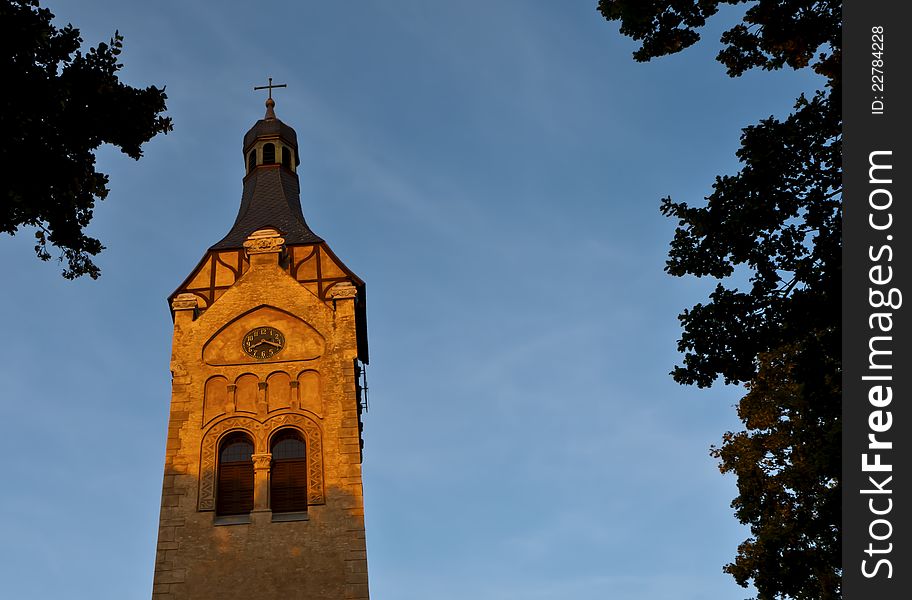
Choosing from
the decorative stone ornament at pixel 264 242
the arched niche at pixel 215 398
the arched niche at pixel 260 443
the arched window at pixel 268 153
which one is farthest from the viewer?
the arched window at pixel 268 153

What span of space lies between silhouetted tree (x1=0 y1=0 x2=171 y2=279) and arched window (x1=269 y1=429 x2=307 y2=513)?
15628 millimetres

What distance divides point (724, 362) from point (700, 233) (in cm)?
191

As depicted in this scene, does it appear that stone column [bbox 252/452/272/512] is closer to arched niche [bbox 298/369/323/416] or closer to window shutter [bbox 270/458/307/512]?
window shutter [bbox 270/458/307/512]

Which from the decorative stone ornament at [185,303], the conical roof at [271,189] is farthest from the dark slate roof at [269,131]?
the decorative stone ornament at [185,303]

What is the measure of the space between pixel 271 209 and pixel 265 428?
10.4 metres

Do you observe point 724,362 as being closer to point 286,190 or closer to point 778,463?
point 778,463

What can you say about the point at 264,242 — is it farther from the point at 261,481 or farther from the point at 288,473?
the point at 261,481

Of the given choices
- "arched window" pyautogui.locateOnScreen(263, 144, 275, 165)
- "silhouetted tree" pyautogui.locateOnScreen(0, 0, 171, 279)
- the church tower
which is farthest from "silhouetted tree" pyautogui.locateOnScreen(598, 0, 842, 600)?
"arched window" pyautogui.locateOnScreen(263, 144, 275, 165)

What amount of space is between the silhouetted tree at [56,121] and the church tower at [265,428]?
1480cm

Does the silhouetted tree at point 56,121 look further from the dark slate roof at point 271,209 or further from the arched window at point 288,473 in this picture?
the dark slate roof at point 271,209

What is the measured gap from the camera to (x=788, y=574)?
63.1ft

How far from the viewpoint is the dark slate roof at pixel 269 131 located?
133ft
